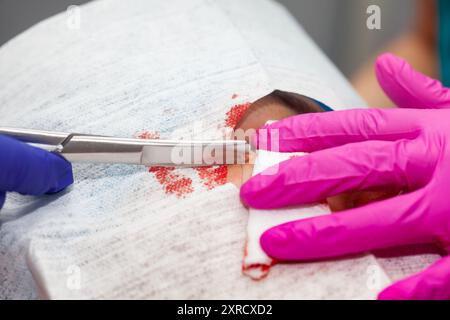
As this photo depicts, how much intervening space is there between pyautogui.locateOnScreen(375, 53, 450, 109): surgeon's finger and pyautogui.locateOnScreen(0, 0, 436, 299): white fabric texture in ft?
0.33

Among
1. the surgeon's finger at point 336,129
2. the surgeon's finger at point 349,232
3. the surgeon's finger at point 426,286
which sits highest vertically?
the surgeon's finger at point 336,129

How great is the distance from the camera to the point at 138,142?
778 millimetres

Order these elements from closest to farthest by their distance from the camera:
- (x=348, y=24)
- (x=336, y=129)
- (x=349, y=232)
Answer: (x=349, y=232) < (x=336, y=129) < (x=348, y=24)

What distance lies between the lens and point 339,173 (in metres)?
0.75

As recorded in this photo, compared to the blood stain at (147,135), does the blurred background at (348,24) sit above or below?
below

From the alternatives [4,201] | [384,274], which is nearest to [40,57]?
[4,201]

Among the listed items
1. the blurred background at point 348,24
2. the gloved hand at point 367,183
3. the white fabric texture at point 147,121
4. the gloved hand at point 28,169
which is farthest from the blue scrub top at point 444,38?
the gloved hand at point 28,169

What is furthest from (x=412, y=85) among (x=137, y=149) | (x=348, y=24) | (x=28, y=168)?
(x=348, y=24)

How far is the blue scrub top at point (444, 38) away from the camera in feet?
5.07

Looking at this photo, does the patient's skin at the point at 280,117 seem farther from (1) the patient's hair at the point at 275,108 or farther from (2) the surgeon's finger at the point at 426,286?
(2) the surgeon's finger at the point at 426,286

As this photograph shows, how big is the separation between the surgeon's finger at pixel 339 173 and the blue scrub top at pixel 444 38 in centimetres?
88

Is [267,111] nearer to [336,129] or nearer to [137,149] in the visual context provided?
[336,129]

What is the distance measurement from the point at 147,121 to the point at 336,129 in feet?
1.05

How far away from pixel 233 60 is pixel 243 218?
1.12ft
